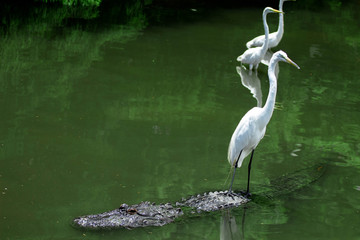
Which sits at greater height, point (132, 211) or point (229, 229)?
point (132, 211)

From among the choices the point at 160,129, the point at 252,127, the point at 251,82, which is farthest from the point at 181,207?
the point at 251,82

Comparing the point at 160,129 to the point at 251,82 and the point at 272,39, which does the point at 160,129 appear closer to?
the point at 251,82

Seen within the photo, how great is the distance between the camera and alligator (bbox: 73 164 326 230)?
5.46 m

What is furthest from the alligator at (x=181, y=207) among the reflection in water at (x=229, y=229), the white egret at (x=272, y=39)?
the white egret at (x=272, y=39)

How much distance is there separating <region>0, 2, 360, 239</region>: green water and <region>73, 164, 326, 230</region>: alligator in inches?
3.4

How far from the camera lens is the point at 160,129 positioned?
810cm

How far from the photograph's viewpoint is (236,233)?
581 cm

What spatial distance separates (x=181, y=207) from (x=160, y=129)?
2343 millimetres

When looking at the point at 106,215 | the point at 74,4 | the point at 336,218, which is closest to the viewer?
the point at 106,215

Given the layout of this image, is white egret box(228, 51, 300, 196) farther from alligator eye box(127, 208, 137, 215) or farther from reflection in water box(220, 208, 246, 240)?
alligator eye box(127, 208, 137, 215)

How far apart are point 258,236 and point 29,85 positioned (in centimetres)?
501

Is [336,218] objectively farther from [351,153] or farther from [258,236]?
[351,153]

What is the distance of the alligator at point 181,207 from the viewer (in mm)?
5465

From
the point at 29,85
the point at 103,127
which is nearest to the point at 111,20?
the point at 29,85
